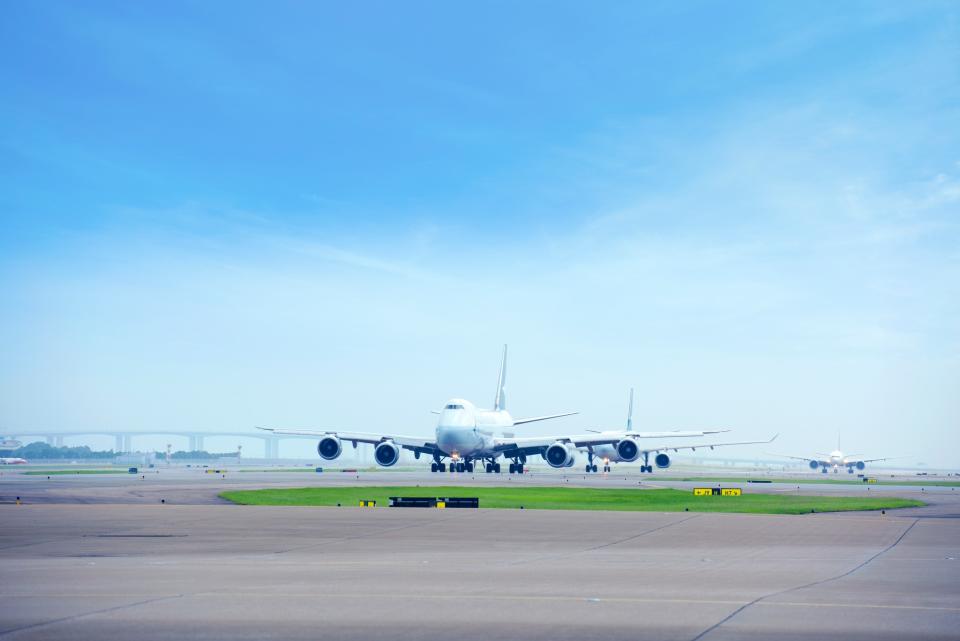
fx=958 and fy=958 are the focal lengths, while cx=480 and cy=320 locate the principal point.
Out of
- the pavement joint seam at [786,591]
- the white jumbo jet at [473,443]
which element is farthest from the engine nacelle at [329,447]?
the pavement joint seam at [786,591]

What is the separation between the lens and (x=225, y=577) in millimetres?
15141

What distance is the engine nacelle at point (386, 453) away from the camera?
85.2 metres

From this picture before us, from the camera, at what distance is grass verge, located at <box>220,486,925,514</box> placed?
35.9 metres

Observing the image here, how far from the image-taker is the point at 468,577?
1553cm

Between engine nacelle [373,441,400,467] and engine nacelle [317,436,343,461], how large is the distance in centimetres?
395

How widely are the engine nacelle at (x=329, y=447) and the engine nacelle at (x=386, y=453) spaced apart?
3949 mm

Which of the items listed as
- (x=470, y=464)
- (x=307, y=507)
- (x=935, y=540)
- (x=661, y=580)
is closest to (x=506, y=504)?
(x=307, y=507)

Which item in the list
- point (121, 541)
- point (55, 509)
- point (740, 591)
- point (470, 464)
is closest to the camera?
point (740, 591)

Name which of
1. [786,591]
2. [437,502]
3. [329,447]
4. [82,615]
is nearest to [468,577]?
[786,591]

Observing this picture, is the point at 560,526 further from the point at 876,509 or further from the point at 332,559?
the point at 876,509

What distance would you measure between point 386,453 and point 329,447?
6.02m

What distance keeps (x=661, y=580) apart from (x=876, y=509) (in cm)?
2494

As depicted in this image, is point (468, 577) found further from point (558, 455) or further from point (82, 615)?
point (558, 455)

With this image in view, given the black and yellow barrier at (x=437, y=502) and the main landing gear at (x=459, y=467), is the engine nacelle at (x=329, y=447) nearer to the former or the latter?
the main landing gear at (x=459, y=467)
